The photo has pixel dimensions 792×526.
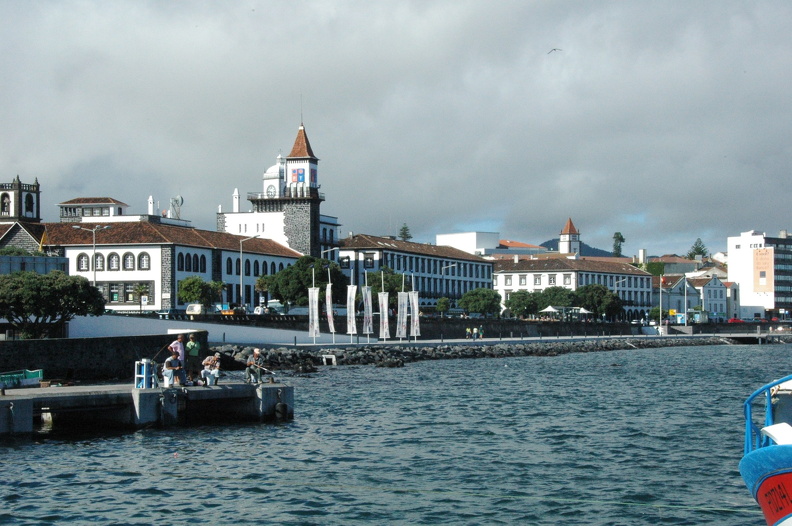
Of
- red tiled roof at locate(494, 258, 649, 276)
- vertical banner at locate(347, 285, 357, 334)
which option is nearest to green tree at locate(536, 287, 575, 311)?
red tiled roof at locate(494, 258, 649, 276)

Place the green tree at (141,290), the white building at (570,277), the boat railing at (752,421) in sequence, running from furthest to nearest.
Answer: the white building at (570,277) < the green tree at (141,290) < the boat railing at (752,421)

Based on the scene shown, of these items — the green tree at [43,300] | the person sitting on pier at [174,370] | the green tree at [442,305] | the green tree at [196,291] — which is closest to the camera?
the person sitting on pier at [174,370]

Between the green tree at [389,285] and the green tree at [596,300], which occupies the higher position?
the green tree at [389,285]

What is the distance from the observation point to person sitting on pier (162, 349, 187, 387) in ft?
113

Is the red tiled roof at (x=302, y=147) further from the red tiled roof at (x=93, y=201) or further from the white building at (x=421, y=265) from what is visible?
the red tiled roof at (x=93, y=201)

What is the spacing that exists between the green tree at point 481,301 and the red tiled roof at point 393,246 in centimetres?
933

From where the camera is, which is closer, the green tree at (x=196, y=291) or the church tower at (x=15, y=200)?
the green tree at (x=196, y=291)

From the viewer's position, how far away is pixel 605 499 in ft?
81.0

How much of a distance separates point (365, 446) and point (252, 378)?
6.87 meters

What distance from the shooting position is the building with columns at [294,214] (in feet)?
428

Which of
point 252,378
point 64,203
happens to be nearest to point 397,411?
point 252,378

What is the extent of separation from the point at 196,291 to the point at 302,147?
3984cm

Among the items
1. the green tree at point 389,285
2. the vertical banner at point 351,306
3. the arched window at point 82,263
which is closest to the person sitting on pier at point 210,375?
the vertical banner at point 351,306

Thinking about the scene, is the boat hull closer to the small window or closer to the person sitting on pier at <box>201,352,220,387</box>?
the person sitting on pier at <box>201,352,220,387</box>
